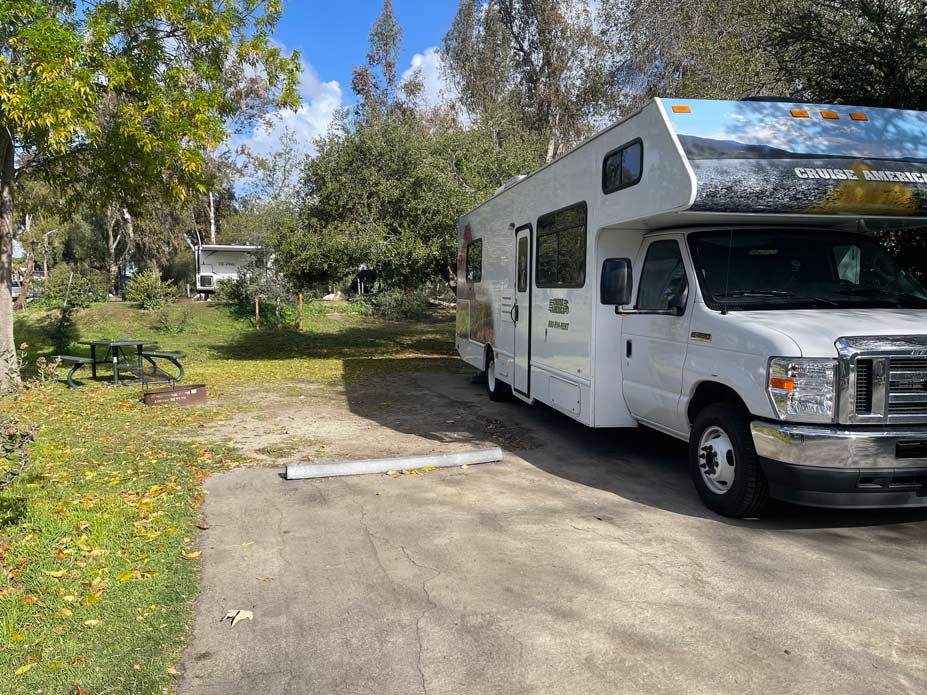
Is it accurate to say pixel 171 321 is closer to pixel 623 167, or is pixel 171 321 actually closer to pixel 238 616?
pixel 623 167

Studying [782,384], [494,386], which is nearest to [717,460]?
[782,384]

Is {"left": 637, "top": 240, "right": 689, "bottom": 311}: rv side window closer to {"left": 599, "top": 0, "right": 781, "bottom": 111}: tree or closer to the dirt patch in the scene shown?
the dirt patch

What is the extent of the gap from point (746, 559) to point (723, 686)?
154 centimetres

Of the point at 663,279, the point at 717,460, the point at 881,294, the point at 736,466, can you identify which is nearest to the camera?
the point at 736,466

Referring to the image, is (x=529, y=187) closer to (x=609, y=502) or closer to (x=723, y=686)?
(x=609, y=502)

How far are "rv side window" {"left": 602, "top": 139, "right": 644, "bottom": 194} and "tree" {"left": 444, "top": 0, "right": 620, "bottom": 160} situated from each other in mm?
14038

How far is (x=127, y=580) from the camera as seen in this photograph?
4152mm

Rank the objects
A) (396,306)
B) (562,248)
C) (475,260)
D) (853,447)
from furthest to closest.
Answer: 1. (396,306)
2. (475,260)
3. (562,248)
4. (853,447)

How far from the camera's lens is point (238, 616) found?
3814 millimetres

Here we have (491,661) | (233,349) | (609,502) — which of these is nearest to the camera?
(491,661)

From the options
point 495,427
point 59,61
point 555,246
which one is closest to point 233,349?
point 59,61

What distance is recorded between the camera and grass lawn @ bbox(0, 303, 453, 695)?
10.8ft

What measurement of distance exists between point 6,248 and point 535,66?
20.0 meters

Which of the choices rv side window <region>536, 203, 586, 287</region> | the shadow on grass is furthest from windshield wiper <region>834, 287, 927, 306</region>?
the shadow on grass
